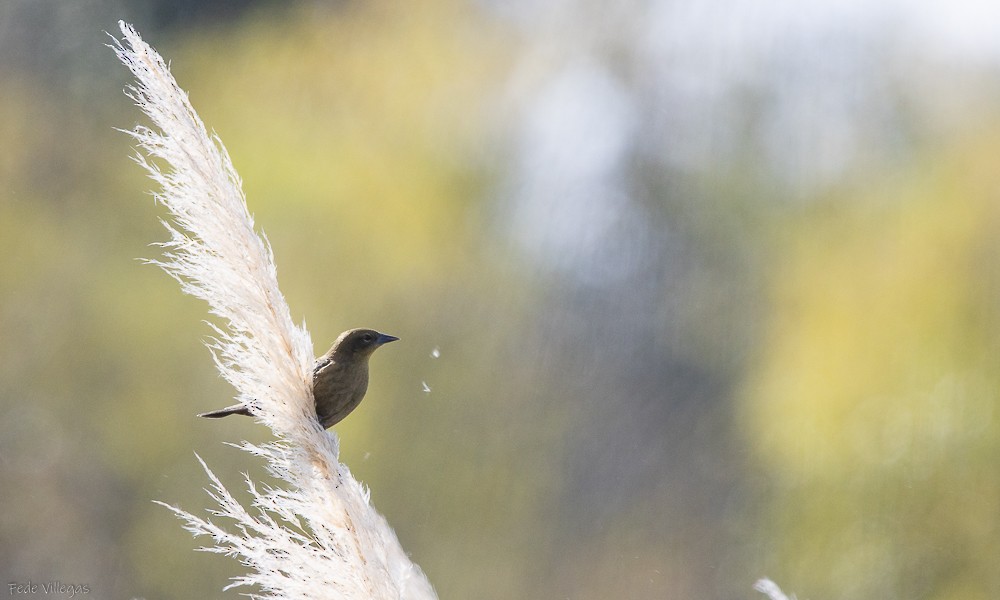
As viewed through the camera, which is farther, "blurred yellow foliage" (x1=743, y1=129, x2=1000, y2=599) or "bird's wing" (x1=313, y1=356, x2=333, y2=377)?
"blurred yellow foliage" (x1=743, y1=129, x2=1000, y2=599)

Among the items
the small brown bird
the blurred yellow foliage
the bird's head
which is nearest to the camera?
the small brown bird

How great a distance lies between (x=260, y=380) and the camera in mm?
1379

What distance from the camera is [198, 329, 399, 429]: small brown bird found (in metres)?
1.65

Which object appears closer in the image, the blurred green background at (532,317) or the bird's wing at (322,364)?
the bird's wing at (322,364)

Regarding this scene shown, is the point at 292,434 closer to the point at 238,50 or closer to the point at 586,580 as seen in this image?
the point at 586,580

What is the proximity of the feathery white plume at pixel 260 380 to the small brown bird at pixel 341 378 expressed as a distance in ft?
0.58

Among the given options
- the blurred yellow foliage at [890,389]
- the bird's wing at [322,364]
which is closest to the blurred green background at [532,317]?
the blurred yellow foliage at [890,389]

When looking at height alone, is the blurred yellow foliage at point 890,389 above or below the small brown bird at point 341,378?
above

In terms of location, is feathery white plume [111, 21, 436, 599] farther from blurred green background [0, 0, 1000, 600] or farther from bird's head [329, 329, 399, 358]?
blurred green background [0, 0, 1000, 600]

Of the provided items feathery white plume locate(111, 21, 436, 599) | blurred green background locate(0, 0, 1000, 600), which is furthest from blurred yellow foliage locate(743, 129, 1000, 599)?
feathery white plume locate(111, 21, 436, 599)

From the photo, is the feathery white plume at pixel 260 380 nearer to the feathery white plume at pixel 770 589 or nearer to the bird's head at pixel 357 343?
the bird's head at pixel 357 343

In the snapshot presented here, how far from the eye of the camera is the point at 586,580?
6043 mm

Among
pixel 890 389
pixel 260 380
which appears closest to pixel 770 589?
pixel 260 380

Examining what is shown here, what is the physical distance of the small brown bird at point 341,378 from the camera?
1651 mm
